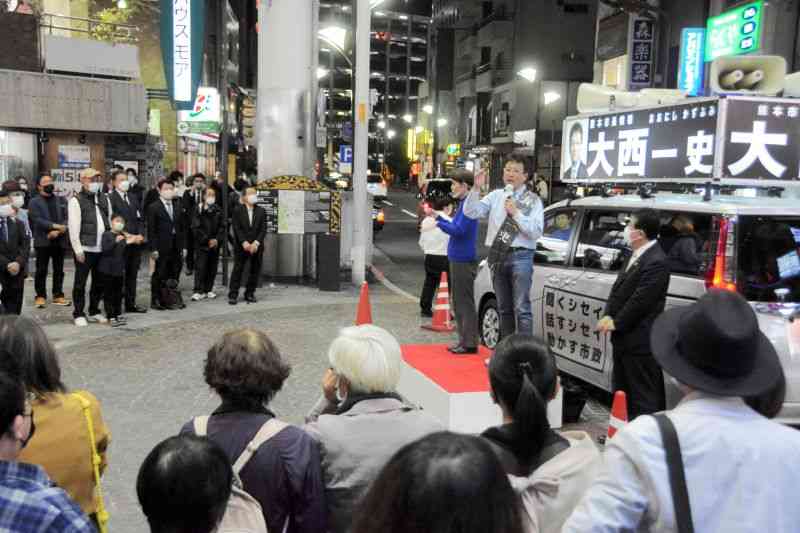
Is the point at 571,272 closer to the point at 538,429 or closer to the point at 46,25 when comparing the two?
the point at 538,429

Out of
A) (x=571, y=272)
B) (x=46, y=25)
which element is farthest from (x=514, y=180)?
(x=46, y=25)

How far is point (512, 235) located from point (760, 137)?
217cm

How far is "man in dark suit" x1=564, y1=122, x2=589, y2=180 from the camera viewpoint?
7.57 metres

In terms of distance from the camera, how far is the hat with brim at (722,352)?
7.06 ft

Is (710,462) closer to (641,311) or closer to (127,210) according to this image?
(641,311)

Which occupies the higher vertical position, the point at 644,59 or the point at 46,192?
the point at 644,59

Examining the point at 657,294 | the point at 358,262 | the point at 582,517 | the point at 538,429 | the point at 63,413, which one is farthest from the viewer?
the point at 358,262

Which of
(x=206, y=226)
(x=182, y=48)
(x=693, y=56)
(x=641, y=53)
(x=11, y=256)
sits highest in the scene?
(x=641, y=53)

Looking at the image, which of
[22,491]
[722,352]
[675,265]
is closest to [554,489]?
[722,352]

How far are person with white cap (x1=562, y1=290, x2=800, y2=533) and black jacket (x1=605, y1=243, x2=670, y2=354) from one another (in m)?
3.72

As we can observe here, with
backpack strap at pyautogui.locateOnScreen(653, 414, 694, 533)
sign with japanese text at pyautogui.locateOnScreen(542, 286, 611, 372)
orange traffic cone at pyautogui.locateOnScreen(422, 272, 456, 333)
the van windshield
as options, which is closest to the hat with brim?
backpack strap at pyautogui.locateOnScreen(653, 414, 694, 533)

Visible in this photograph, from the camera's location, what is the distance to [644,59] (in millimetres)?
24312

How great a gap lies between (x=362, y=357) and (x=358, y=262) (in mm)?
11281

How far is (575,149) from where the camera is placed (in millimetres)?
7664
